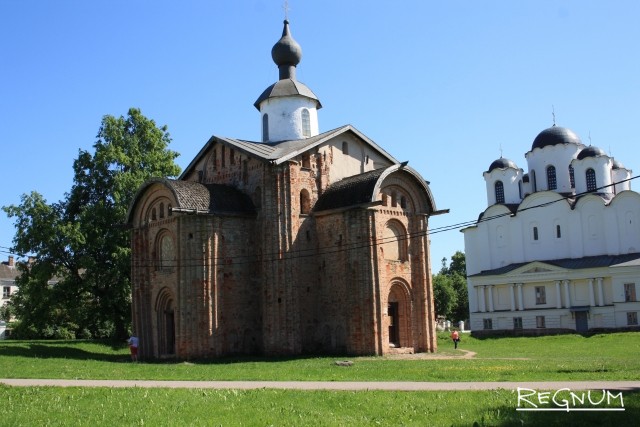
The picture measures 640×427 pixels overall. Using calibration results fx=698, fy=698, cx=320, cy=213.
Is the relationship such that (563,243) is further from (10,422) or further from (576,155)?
(10,422)

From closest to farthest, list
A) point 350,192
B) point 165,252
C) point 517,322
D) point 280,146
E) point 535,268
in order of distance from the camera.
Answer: point 350,192 → point 165,252 → point 280,146 → point 535,268 → point 517,322

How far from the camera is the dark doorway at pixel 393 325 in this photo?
30.8 m

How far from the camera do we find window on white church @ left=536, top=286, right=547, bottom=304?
49906 millimetres

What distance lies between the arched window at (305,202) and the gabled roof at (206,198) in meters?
2.18

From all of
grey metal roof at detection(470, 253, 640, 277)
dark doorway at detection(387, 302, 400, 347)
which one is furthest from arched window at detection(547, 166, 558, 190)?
dark doorway at detection(387, 302, 400, 347)

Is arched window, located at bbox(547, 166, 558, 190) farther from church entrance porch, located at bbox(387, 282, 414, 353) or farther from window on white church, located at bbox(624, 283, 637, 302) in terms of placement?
church entrance porch, located at bbox(387, 282, 414, 353)

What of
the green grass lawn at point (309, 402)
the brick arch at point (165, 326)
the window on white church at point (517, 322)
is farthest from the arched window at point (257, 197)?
the window on white church at point (517, 322)

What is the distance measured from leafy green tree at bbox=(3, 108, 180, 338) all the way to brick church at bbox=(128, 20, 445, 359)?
4857mm

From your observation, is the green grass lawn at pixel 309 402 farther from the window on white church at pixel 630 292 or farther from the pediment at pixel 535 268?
the pediment at pixel 535 268

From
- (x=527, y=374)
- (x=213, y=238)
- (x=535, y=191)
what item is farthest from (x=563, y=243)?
(x=527, y=374)

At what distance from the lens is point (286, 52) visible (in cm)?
3634

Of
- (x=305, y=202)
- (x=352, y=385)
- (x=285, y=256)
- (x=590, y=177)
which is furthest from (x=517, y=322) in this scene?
(x=352, y=385)

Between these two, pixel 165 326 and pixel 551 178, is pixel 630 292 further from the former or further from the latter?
pixel 165 326

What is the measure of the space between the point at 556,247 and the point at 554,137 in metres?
10.7
